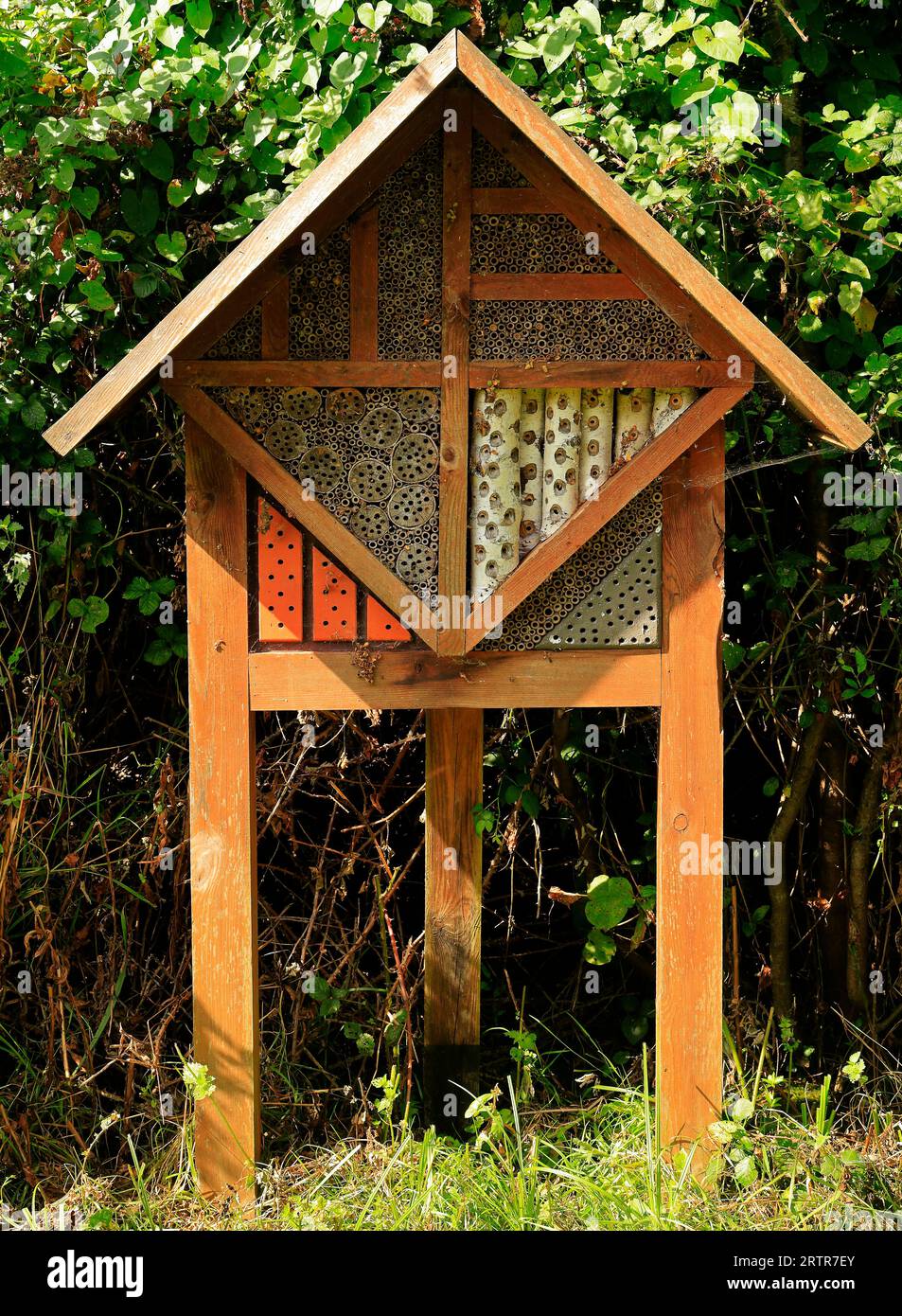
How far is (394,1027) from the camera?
374 cm

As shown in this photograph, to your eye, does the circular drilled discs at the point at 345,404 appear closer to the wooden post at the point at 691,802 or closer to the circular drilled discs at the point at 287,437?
the circular drilled discs at the point at 287,437

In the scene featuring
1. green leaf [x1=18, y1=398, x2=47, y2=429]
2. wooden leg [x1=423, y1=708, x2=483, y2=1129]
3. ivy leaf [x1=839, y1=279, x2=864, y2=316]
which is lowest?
wooden leg [x1=423, y1=708, x2=483, y2=1129]

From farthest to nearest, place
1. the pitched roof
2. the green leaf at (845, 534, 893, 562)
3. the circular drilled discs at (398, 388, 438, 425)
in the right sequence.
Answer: the green leaf at (845, 534, 893, 562) → the circular drilled discs at (398, 388, 438, 425) → the pitched roof

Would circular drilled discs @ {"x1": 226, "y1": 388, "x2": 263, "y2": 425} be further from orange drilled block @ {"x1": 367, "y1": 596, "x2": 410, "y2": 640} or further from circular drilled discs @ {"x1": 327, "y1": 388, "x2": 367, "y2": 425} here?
orange drilled block @ {"x1": 367, "y1": 596, "x2": 410, "y2": 640}

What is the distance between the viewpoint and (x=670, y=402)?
2955 millimetres

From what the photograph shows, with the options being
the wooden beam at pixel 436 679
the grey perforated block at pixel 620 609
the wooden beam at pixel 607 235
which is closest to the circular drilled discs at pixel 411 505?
the wooden beam at pixel 436 679

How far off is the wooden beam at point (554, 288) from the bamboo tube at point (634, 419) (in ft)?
0.73

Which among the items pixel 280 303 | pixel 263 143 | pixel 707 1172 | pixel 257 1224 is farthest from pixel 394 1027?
pixel 263 143

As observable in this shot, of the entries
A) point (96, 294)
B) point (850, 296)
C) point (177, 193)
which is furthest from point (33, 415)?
point (850, 296)

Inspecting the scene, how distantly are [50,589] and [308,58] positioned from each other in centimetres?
170

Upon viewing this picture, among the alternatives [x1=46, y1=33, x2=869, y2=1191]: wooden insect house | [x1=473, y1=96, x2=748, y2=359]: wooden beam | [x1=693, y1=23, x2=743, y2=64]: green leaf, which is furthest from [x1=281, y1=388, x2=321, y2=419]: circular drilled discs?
[x1=693, y1=23, x2=743, y2=64]: green leaf

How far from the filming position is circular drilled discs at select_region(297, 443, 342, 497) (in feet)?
9.69

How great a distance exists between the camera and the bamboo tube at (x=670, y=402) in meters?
2.95

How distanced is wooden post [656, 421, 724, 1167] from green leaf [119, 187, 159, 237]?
170 cm
